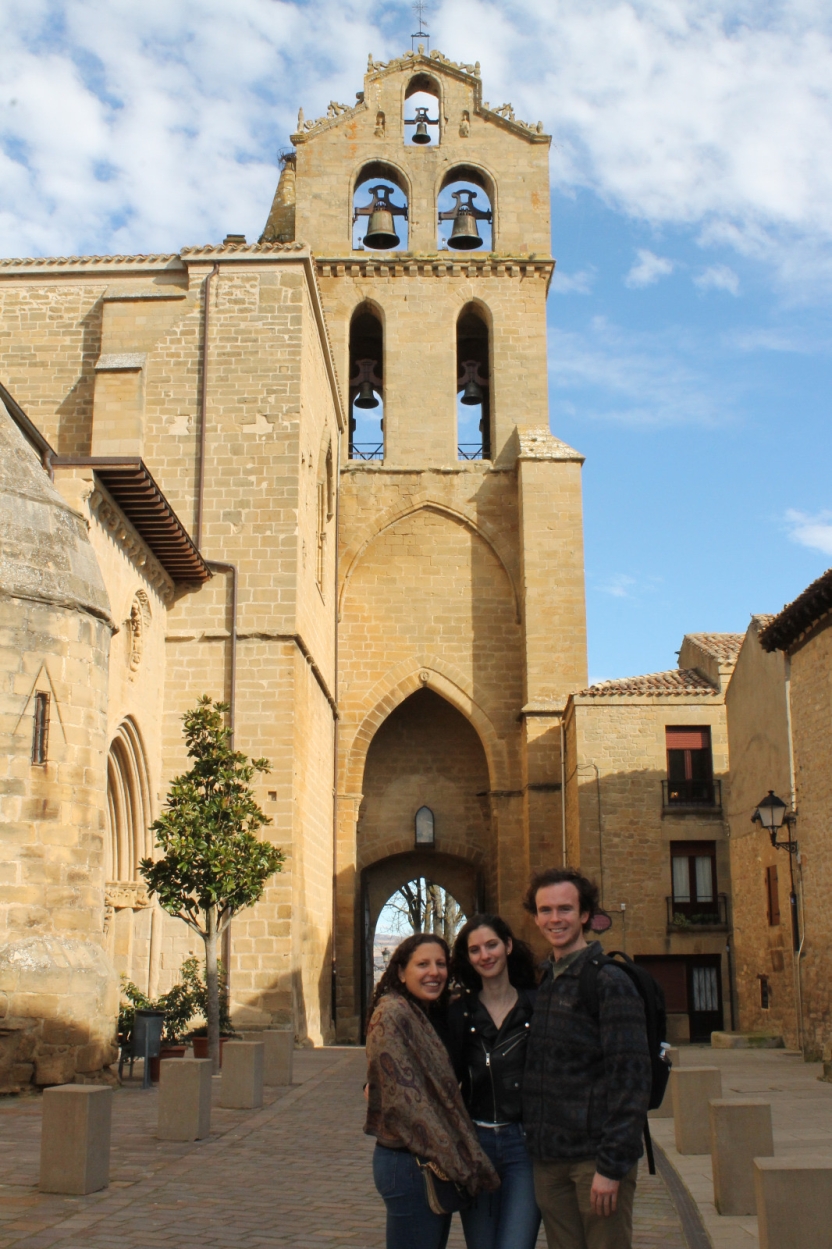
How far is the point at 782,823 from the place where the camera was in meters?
14.4

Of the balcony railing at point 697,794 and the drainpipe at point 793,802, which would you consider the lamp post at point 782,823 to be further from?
the balcony railing at point 697,794

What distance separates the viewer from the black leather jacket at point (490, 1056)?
140 inches

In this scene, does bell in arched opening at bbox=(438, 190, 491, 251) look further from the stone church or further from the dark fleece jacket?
the dark fleece jacket

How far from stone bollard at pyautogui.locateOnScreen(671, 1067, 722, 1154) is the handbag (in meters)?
4.37

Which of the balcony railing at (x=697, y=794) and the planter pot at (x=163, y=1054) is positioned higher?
the balcony railing at (x=697, y=794)

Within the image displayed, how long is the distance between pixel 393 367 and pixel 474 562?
14.0ft

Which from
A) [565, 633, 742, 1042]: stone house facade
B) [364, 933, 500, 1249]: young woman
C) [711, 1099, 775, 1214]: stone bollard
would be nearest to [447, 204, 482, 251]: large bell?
[565, 633, 742, 1042]: stone house facade

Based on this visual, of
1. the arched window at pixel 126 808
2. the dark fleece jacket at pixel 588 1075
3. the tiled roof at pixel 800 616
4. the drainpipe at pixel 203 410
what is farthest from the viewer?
the drainpipe at pixel 203 410

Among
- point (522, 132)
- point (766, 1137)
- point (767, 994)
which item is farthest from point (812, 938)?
point (522, 132)

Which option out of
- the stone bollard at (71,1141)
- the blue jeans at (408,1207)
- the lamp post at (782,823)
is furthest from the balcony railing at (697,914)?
the blue jeans at (408,1207)

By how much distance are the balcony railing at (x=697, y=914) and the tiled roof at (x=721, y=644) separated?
4260mm

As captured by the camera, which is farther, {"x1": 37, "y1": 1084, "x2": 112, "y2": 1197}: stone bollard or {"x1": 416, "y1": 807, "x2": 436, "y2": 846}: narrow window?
{"x1": 416, "y1": 807, "x2": 436, "y2": 846}: narrow window

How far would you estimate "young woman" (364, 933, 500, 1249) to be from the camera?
3422mm

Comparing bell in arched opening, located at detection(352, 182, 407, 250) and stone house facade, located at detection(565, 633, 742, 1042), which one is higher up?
bell in arched opening, located at detection(352, 182, 407, 250)
